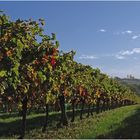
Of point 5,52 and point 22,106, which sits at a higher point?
point 5,52

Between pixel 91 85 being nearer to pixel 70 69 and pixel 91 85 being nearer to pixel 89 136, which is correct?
pixel 70 69

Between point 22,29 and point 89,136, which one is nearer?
point 22,29

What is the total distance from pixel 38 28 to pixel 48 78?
3769 mm

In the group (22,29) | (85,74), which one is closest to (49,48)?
(22,29)

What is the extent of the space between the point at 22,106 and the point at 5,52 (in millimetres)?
11254

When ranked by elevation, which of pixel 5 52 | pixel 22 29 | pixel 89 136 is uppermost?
pixel 22 29

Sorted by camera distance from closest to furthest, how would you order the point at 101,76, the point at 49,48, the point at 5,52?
the point at 5,52 < the point at 49,48 < the point at 101,76

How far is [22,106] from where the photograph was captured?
34.8 m

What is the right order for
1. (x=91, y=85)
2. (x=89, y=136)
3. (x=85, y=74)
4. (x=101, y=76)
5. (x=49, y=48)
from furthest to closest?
(x=101, y=76) → (x=91, y=85) → (x=85, y=74) → (x=89, y=136) → (x=49, y=48)

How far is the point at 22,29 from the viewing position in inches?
1035

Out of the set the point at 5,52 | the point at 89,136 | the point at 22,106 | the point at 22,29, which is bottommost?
the point at 89,136

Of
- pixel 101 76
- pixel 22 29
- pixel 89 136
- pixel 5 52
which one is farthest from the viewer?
pixel 101 76

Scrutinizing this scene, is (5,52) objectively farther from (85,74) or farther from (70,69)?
(85,74)

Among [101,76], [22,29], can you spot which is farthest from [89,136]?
[101,76]
